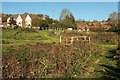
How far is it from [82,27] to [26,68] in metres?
33.3

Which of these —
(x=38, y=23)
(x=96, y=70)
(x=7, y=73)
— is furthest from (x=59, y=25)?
(x=7, y=73)

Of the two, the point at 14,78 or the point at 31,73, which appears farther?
the point at 31,73

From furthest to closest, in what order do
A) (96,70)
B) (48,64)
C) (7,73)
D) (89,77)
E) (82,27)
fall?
(82,27), (96,70), (89,77), (48,64), (7,73)

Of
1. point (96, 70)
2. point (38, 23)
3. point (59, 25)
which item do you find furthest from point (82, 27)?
point (96, 70)

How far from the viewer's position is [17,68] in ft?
11.9

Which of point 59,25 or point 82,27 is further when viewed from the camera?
point 59,25

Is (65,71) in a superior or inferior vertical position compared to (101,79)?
superior

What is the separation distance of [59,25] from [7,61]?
116 feet

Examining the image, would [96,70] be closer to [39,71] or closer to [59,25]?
[39,71]

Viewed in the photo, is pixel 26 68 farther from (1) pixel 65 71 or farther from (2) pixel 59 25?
(2) pixel 59 25

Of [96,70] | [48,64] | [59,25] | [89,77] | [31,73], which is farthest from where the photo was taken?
[59,25]

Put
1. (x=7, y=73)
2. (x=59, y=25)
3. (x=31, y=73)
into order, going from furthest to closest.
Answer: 1. (x=59, y=25)
2. (x=31, y=73)
3. (x=7, y=73)

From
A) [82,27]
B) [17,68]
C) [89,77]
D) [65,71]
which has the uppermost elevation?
[82,27]

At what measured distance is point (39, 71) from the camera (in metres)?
3.83
